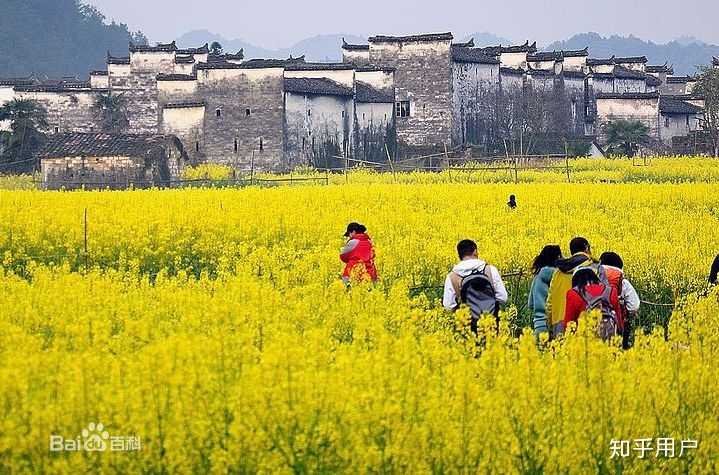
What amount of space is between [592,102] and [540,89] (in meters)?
4.22

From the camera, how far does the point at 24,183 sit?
34375 mm

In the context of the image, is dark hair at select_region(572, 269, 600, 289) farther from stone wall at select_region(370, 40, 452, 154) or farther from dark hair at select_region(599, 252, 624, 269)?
stone wall at select_region(370, 40, 452, 154)

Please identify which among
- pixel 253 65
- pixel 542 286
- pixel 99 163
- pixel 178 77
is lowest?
pixel 542 286

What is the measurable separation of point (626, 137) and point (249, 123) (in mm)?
15711

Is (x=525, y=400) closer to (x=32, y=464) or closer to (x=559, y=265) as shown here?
(x=32, y=464)

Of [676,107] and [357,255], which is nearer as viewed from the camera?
[357,255]

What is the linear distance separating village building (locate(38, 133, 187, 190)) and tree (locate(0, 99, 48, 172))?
30.6ft

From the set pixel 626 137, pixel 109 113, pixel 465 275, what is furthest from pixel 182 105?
pixel 465 275

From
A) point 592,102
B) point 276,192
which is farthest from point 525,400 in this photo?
point 592,102

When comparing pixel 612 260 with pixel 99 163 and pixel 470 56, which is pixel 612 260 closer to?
pixel 99 163

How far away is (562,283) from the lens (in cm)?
966

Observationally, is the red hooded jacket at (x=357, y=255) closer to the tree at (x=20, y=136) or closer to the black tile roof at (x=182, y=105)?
the black tile roof at (x=182, y=105)

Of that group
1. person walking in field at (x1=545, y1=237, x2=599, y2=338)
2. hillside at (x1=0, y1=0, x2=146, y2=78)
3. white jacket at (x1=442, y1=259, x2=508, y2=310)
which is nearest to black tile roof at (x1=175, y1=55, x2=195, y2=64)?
hillside at (x1=0, y1=0, x2=146, y2=78)

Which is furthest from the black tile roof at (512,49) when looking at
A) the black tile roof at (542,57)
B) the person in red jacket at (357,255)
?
the person in red jacket at (357,255)
